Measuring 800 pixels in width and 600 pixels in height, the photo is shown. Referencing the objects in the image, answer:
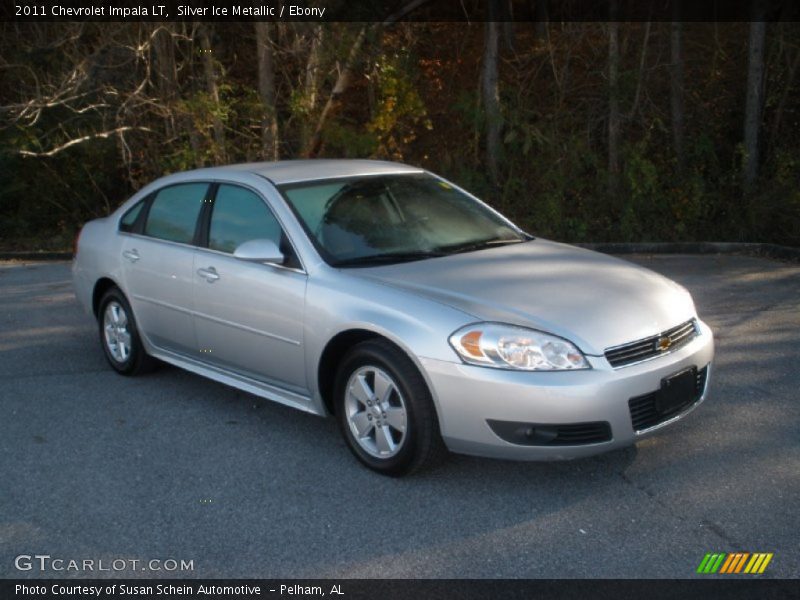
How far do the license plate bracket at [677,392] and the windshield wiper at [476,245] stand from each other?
152 cm

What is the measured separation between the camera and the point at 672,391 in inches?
190

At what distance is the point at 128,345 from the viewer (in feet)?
23.1

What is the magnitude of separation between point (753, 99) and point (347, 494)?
11235mm

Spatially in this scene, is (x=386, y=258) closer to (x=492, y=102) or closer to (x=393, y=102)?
(x=492, y=102)

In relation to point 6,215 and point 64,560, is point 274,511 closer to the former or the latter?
point 64,560

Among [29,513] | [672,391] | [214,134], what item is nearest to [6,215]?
[214,134]

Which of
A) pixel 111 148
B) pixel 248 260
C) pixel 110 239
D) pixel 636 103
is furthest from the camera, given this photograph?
pixel 111 148

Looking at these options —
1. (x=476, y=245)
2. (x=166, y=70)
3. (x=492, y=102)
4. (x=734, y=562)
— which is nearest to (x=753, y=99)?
(x=492, y=102)

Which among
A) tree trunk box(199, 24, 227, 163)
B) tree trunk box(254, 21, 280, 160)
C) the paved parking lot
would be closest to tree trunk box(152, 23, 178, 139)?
tree trunk box(199, 24, 227, 163)

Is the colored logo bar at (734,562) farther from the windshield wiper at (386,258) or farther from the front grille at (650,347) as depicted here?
the windshield wiper at (386,258)

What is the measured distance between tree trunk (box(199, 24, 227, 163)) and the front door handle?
9.65 meters

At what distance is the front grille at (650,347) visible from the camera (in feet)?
15.2

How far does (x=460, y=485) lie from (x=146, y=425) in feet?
7.19

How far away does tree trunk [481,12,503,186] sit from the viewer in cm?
1537
